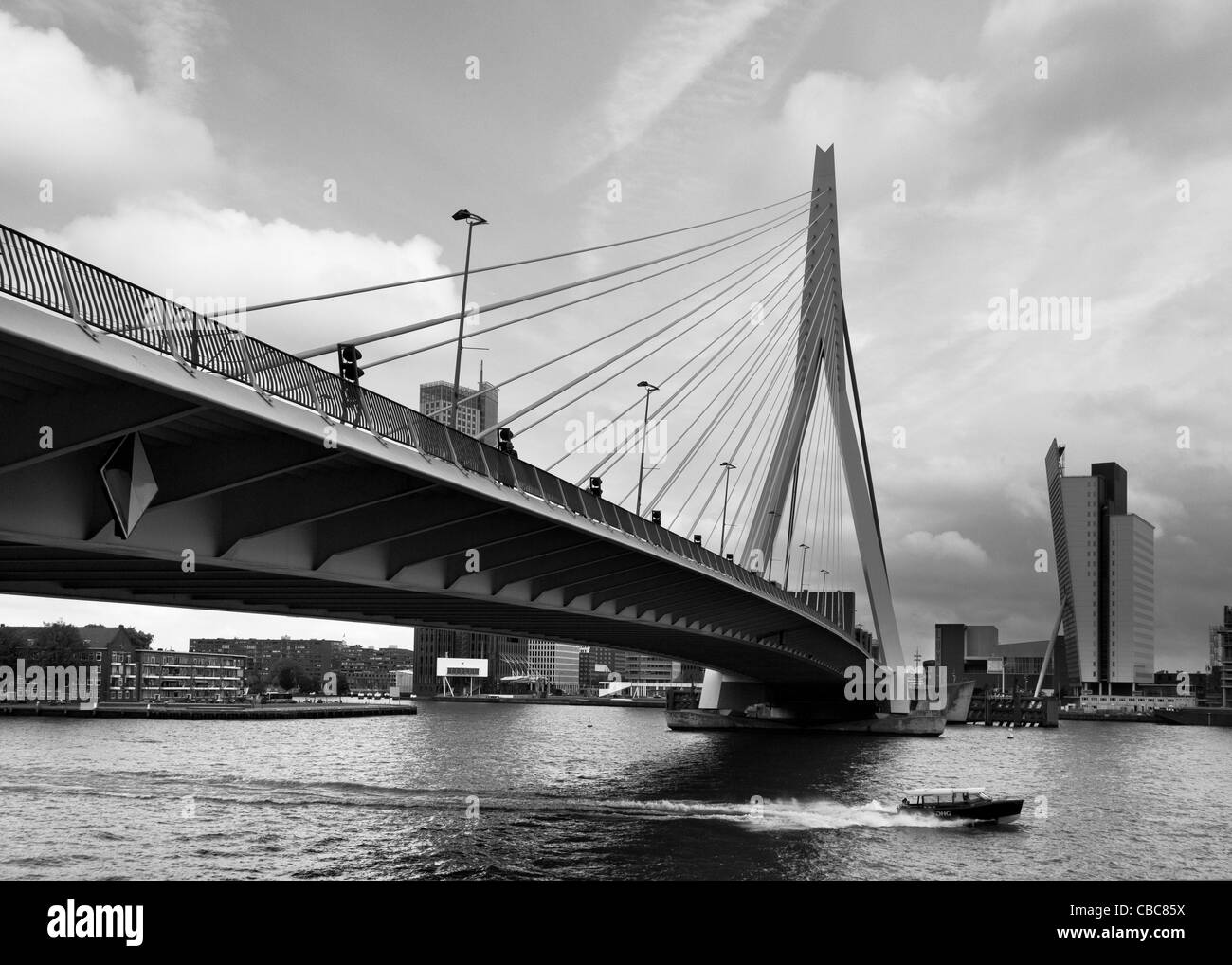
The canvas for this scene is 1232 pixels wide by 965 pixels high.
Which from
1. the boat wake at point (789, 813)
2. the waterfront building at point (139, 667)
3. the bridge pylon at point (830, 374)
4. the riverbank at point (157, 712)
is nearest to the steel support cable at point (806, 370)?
the bridge pylon at point (830, 374)

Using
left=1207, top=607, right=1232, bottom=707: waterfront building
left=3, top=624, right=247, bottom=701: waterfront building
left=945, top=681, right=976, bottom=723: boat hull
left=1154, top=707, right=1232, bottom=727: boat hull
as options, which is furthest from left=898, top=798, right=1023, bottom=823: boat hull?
left=1207, top=607, right=1232, bottom=707: waterfront building

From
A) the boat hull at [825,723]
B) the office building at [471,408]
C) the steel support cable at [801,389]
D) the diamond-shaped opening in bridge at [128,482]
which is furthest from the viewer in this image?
the boat hull at [825,723]

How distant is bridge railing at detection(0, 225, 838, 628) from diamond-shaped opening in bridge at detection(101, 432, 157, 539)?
1908mm

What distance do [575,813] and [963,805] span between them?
12245 millimetres

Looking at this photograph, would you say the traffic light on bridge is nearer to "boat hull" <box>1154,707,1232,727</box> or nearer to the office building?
the office building

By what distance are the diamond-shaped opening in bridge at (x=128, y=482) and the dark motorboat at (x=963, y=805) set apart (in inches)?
1121

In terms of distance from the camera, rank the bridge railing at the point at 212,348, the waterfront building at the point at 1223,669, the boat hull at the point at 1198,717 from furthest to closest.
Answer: the waterfront building at the point at 1223,669, the boat hull at the point at 1198,717, the bridge railing at the point at 212,348

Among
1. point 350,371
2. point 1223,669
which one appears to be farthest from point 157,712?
point 1223,669

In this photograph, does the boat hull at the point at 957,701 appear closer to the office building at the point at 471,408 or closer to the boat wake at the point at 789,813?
the office building at the point at 471,408

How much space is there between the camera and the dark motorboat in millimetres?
35500

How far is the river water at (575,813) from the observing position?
2725 centimetres
